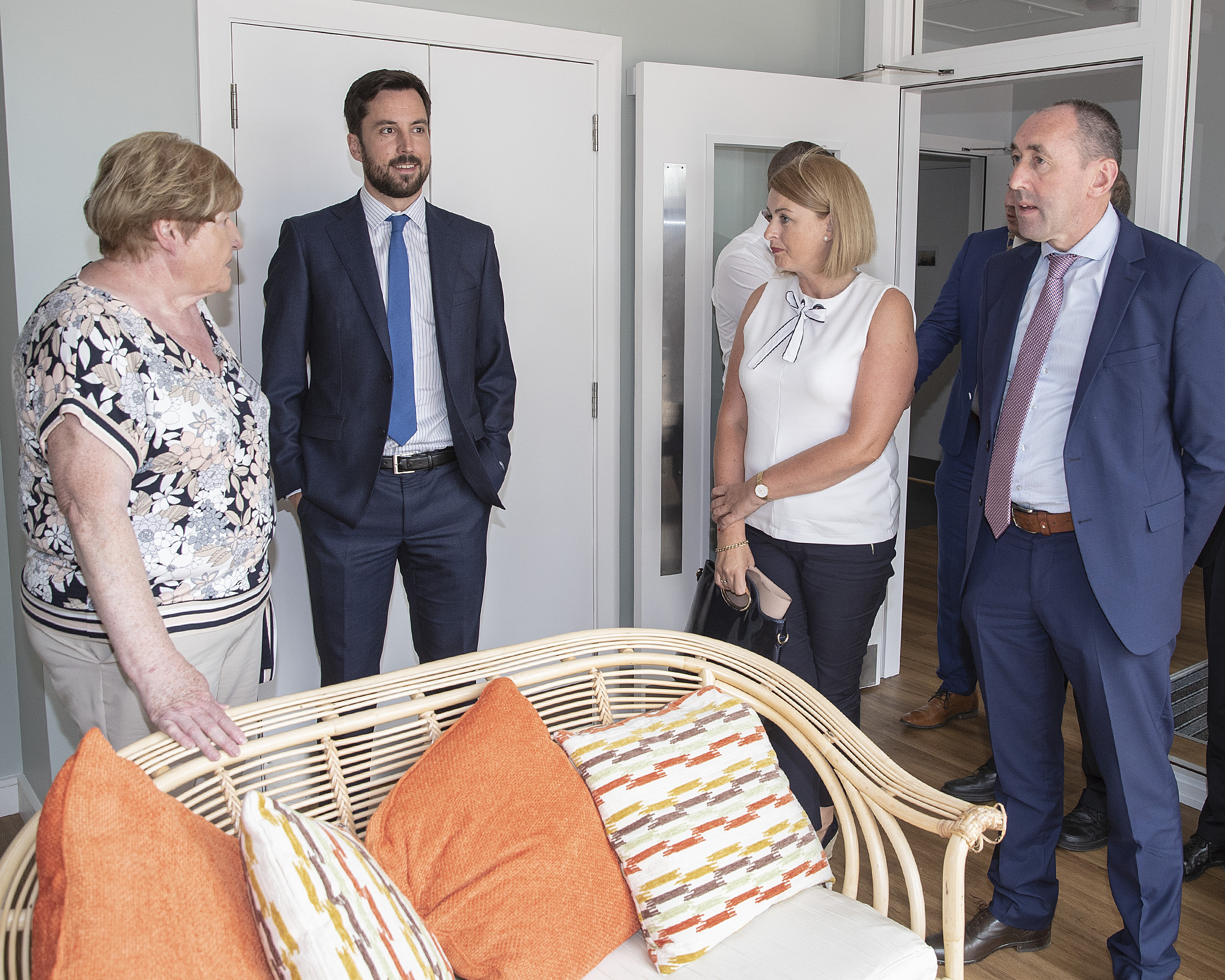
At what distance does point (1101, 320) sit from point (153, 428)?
5.51 feet

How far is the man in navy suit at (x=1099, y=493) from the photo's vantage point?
6.34 ft

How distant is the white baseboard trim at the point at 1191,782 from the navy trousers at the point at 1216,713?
1.00 ft

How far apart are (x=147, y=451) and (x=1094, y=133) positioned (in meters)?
1.80

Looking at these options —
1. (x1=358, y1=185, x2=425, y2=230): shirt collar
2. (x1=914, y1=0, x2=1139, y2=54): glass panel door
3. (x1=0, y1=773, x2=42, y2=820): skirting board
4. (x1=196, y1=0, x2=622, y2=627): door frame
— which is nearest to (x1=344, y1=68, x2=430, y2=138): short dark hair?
(x1=358, y1=185, x2=425, y2=230): shirt collar

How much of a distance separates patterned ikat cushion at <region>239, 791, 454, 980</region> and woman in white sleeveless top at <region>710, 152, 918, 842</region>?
1.24 m

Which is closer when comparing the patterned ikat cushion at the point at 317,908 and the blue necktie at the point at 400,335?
the patterned ikat cushion at the point at 317,908

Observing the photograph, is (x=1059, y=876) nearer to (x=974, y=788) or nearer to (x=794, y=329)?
(x=974, y=788)

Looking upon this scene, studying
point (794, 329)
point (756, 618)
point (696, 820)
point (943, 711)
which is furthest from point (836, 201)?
point (943, 711)

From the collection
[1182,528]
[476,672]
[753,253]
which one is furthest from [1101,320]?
[476,672]

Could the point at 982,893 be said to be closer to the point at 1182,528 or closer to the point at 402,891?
the point at 1182,528

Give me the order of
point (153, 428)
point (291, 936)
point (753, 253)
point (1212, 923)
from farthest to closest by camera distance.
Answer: point (753, 253) → point (1212, 923) → point (153, 428) → point (291, 936)

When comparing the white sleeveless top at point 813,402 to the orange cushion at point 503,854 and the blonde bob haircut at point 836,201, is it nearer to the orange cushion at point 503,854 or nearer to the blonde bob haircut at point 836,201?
the blonde bob haircut at point 836,201

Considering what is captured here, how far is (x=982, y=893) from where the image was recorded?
246cm

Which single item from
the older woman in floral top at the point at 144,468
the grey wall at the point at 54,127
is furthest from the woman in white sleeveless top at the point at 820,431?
the grey wall at the point at 54,127
